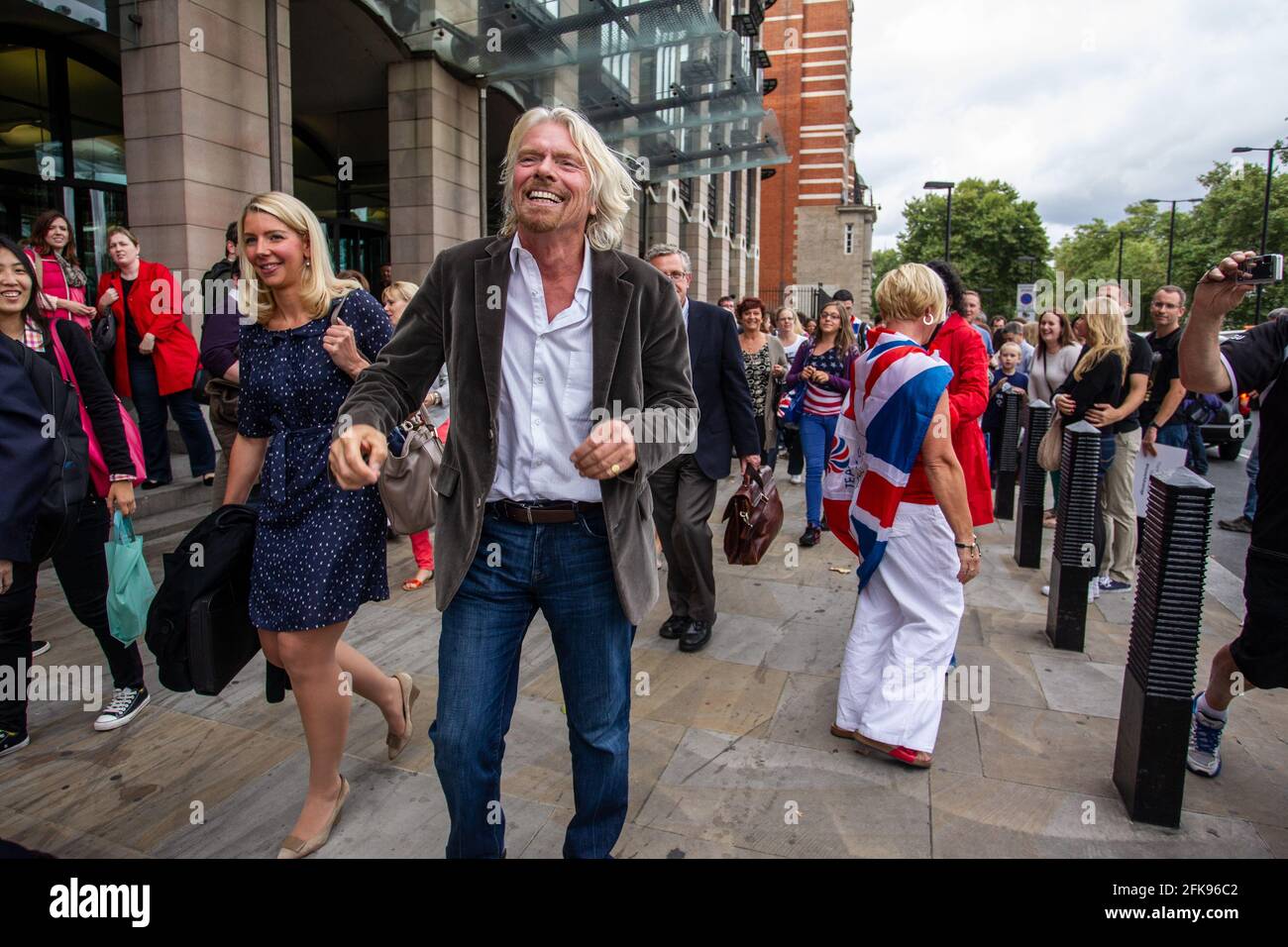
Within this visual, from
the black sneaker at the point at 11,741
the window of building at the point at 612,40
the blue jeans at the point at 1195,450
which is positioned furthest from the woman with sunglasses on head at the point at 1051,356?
the window of building at the point at 612,40

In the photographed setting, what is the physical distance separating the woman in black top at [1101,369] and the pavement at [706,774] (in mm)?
1718

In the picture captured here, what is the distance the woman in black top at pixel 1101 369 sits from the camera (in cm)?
586

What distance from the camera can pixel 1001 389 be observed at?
990cm

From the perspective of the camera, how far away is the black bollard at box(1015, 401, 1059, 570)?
271 inches

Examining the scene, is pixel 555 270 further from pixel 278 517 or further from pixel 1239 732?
pixel 1239 732

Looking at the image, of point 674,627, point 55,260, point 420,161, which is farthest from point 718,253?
point 674,627

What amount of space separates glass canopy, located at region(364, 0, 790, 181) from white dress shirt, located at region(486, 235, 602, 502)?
673 cm

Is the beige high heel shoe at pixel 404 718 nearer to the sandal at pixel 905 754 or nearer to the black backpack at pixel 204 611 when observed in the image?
the black backpack at pixel 204 611

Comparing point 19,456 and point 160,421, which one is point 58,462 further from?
point 160,421

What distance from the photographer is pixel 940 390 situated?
3416 millimetres

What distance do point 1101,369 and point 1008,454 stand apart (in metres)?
3.69
